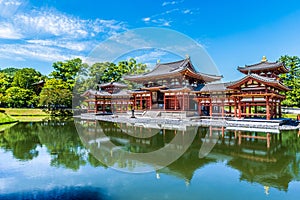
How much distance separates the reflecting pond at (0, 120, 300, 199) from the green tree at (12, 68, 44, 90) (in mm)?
33980

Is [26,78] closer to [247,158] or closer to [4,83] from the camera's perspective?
[4,83]

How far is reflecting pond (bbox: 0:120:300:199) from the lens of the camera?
17.6 ft

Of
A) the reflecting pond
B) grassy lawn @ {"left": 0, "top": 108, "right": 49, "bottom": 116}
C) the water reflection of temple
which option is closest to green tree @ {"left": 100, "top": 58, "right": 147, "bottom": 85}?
grassy lawn @ {"left": 0, "top": 108, "right": 49, "bottom": 116}

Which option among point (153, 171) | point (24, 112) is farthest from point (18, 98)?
point (153, 171)

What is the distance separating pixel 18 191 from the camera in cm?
541

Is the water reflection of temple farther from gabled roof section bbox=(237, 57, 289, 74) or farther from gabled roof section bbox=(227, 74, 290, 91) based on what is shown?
gabled roof section bbox=(237, 57, 289, 74)

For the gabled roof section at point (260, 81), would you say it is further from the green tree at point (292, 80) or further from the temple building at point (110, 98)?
the temple building at point (110, 98)

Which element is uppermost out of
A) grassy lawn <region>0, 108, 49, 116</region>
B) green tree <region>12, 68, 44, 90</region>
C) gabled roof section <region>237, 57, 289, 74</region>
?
green tree <region>12, 68, 44, 90</region>

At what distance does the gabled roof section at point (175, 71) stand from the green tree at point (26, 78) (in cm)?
2315

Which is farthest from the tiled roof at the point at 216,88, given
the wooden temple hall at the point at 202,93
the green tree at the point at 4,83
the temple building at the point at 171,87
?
the green tree at the point at 4,83

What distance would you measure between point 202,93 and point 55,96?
968 inches

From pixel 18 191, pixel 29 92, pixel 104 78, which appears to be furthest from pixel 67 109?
pixel 18 191

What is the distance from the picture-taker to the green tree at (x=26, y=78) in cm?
3997

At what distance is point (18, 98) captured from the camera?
35531 millimetres
